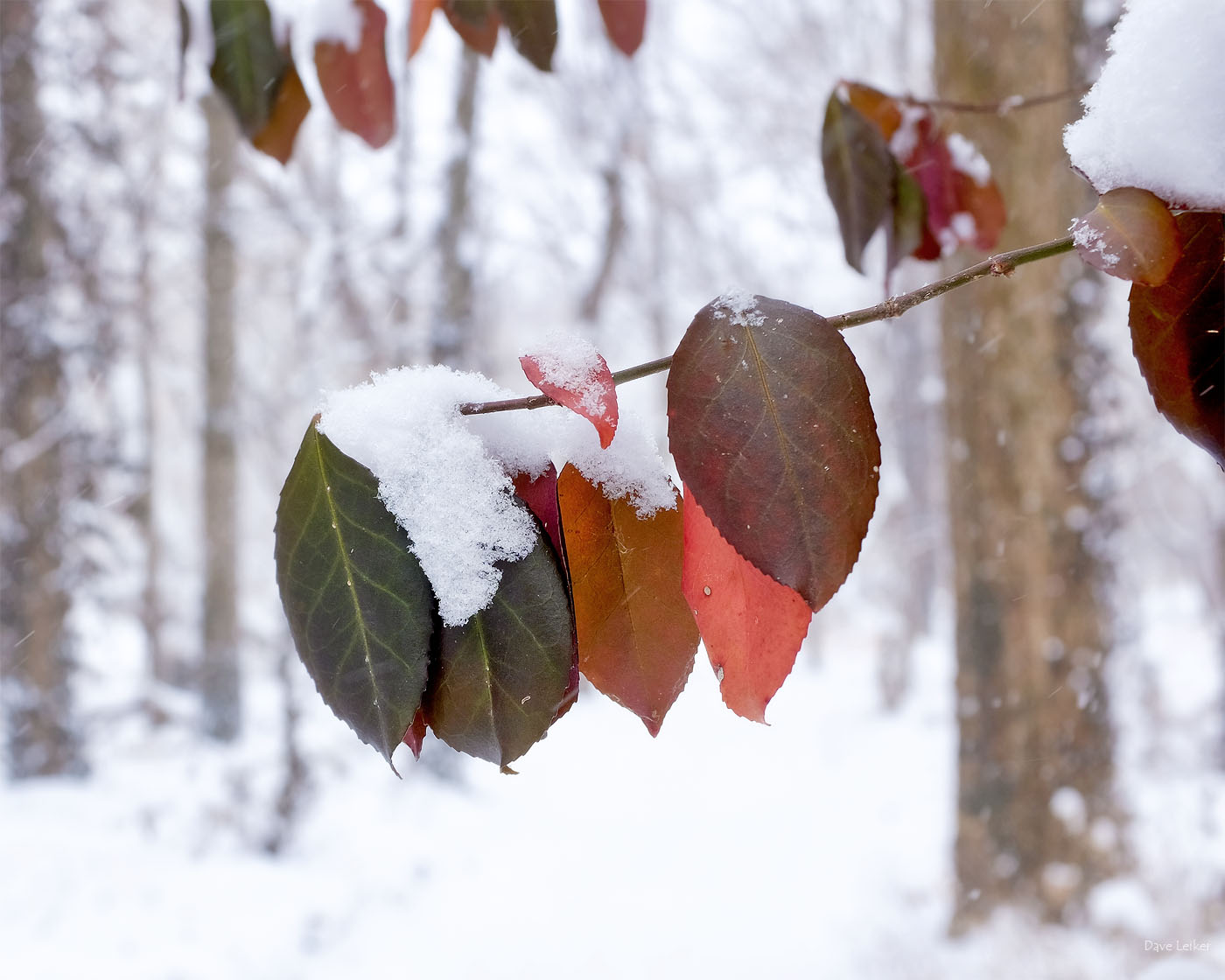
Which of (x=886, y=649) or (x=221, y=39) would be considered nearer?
(x=221, y=39)

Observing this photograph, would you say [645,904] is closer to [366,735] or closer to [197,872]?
[197,872]

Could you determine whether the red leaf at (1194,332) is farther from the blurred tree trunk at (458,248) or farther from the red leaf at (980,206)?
the blurred tree trunk at (458,248)

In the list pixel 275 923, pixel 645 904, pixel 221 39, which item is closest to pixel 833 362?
pixel 221 39

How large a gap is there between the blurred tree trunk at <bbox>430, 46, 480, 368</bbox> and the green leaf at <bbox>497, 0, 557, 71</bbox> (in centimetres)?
361

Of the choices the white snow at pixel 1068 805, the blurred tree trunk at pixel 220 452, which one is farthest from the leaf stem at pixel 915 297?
the blurred tree trunk at pixel 220 452

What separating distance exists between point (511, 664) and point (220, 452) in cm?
594

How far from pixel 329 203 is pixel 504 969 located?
5.17 metres

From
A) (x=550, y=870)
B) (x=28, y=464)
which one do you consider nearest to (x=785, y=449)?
(x=550, y=870)

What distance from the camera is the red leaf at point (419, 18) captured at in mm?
709

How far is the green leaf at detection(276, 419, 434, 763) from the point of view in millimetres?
318

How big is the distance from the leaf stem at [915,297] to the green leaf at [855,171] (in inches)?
16.8

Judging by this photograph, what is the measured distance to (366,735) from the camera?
33cm

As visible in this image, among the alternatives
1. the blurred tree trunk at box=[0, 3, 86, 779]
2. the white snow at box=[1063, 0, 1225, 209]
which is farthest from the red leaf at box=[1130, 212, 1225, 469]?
the blurred tree trunk at box=[0, 3, 86, 779]

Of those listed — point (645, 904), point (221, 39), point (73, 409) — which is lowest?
point (645, 904)
